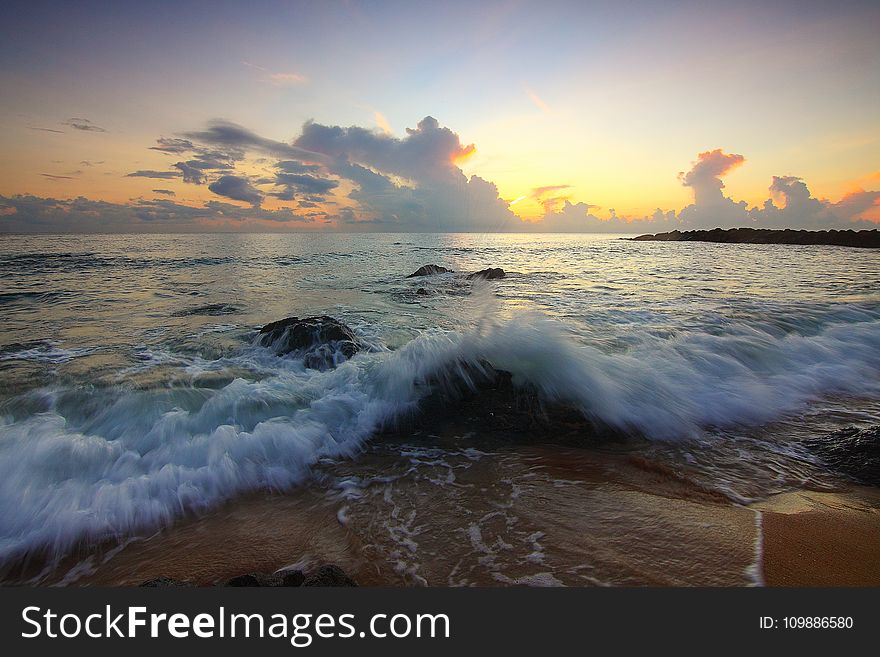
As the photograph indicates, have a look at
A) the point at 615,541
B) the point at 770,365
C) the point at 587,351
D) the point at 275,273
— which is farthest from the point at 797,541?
the point at 275,273

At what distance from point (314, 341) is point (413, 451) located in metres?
4.04

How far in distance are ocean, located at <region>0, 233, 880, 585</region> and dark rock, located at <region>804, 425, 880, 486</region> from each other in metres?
0.17

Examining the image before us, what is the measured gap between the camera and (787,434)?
16.4 ft

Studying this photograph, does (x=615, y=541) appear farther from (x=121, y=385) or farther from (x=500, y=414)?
(x=121, y=385)

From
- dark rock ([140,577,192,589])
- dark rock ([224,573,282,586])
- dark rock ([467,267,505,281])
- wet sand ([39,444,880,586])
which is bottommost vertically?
wet sand ([39,444,880,586])

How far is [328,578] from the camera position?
8.22 ft

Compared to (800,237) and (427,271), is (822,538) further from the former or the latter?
(800,237)

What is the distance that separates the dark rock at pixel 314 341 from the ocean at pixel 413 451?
32cm

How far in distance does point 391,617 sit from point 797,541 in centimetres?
308

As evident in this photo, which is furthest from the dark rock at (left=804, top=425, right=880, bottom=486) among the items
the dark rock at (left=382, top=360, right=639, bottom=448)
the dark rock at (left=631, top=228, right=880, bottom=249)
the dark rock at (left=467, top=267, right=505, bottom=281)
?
the dark rock at (left=631, top=228, right=880, bottom=249)

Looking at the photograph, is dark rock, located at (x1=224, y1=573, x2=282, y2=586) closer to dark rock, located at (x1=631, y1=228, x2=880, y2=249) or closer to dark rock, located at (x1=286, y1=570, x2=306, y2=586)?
dark rock, located at (x1=286, y1=570, x2=306, y2=586)

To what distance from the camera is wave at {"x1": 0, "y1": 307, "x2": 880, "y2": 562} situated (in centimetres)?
377

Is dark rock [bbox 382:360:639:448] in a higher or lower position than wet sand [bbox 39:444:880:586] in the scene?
higher

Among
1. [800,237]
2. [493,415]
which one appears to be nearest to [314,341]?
[493,415]
